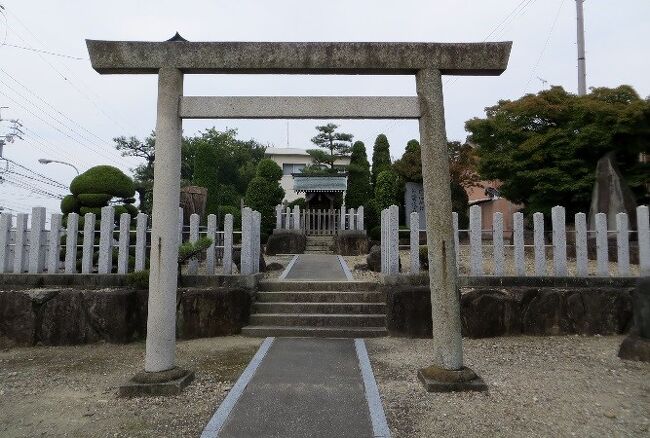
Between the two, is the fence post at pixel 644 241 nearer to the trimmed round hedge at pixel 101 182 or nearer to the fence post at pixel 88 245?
the fence post at pixel 88 245

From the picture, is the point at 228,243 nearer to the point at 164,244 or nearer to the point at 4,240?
the point at 164,244

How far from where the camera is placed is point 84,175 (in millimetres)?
9289

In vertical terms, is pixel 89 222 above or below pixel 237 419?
above

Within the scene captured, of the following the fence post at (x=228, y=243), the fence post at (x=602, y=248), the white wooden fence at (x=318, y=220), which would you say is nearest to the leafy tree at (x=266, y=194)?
the white wooden fence at (x=318, y=220)

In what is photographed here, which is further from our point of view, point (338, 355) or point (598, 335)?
point (598, 335)

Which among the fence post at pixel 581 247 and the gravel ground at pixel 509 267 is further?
the gravel ground at pixel 509 267

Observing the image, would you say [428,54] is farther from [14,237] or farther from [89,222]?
[14,237]

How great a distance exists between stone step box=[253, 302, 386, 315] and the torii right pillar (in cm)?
260

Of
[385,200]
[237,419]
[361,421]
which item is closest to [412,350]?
[361,421]

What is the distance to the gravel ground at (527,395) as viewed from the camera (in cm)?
360

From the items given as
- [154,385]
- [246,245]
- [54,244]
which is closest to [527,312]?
[246,245]

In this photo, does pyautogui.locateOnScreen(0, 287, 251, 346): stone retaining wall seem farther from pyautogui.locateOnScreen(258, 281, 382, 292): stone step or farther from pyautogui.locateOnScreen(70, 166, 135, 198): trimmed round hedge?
pyautogui.locateOnScreen(70, 166, 135, 198): trimmed round hedge

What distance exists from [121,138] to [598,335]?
3409 cm

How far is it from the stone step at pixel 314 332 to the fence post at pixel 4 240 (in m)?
4.38
